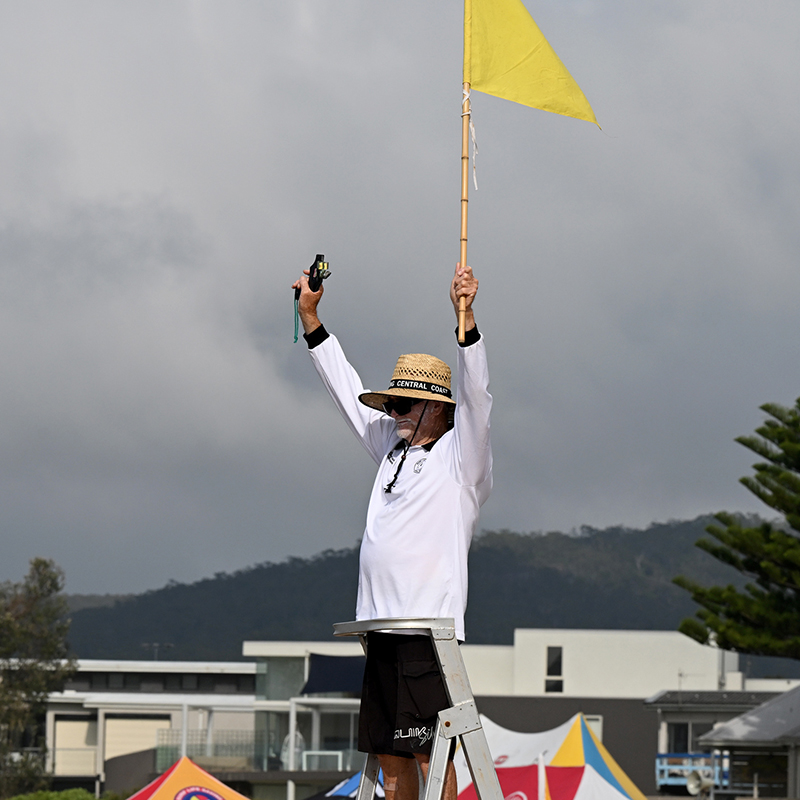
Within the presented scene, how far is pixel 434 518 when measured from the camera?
149 inches

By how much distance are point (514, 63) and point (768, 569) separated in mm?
15910

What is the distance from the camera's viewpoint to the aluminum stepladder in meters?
3.43

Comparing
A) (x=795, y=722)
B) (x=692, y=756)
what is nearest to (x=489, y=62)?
(x=795, y=722)

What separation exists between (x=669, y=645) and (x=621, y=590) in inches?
3983

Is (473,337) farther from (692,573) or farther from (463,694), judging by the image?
(692,573)

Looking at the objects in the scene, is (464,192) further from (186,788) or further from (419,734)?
(186,788)

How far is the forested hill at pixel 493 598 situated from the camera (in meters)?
147

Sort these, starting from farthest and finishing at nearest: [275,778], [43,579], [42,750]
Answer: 1. [43,579]
2. [42,750]
3. [275,778]

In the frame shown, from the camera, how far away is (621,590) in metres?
146

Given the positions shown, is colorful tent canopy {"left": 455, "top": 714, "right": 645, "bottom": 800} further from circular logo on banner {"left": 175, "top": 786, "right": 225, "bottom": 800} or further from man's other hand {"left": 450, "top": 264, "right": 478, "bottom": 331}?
man's other hand {"left": 450, "top": 264, "right": 478, "bottom": 331}

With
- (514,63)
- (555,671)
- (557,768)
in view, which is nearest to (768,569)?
(557,768)

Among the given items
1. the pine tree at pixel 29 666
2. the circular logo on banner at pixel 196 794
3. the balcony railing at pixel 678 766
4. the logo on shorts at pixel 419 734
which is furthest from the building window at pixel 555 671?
the logo on shorts at pixel 419 734

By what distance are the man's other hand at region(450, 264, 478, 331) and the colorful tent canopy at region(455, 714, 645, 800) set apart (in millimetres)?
9359

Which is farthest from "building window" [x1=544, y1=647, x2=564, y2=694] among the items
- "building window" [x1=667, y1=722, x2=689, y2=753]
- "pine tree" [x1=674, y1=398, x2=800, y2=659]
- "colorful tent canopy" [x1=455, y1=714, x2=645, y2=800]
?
"colorful tent canopy" [x1=455, y1=714, x2=645, y2=800]
